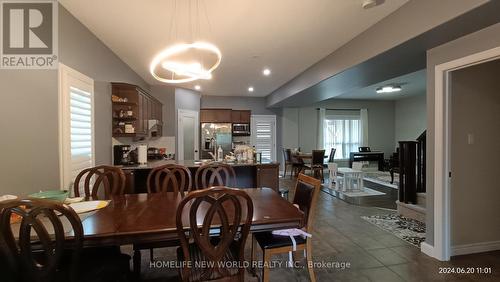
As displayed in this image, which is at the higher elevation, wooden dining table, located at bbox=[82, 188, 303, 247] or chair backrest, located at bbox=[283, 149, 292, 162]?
chair backrest, located at bbox=[283, 149, 292, 162]

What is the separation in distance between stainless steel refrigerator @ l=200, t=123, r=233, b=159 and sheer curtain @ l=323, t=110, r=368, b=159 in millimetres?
3888

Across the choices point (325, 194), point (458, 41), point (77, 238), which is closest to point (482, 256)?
point (458, 41)

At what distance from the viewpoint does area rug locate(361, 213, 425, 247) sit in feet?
10.5

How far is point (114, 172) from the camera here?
2.58 metres

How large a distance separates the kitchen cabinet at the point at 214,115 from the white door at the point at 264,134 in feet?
3.34

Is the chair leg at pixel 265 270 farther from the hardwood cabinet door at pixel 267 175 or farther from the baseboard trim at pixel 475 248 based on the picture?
the baseboard trim at pixel 475 248

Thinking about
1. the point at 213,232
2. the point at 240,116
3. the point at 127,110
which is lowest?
the point at 213,232

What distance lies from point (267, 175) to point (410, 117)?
7.51 m

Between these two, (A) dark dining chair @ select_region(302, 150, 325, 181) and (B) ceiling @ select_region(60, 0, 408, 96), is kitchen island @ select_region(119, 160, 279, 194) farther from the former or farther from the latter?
(A) dark dining chair @ select_region(302, 150, 325, 181)

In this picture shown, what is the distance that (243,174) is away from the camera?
4.27 m

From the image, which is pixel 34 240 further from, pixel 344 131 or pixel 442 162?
pixel 344 131

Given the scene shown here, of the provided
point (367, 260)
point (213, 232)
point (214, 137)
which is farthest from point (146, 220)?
point (214, 137)

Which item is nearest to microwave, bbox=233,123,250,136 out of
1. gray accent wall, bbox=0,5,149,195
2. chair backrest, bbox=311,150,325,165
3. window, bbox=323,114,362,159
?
chair backrest, bbox=311,150,325,165

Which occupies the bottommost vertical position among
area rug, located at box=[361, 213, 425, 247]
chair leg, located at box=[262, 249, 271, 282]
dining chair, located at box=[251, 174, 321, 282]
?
area rug, located at box=[361, 213, 425, 247]
